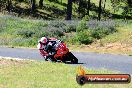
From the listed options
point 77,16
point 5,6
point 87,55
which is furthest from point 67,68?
point 77,16

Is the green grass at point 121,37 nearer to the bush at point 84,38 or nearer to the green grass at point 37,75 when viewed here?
the bush at point 84,38

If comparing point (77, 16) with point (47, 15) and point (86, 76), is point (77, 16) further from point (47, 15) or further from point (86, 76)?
point (86, 76)

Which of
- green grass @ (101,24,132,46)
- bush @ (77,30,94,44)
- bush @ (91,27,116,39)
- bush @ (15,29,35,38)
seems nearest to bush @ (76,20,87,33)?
bush @ (91,27,116,39)

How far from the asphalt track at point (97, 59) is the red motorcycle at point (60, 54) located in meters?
0.57

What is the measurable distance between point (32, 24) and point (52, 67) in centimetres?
2280

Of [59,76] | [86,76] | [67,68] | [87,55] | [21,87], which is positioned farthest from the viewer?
[87,55]

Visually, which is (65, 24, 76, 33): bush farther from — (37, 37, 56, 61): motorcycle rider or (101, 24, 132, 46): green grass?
(37, 37, 56, 61): motorcycle rider

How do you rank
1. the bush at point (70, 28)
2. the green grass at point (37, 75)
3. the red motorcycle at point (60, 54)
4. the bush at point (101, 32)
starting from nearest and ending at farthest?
the green grass at point (37, 75) → the red motorcycle at point (60, 54) → the bush at point (101, 32) → the bush at point (70, 28)

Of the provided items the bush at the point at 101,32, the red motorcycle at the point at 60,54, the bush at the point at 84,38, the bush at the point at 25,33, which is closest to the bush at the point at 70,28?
the bush at the point at 101,32

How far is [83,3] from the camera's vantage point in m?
78.7

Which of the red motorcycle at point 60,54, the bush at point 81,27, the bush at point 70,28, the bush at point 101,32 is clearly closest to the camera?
the red motorcycle at point 60,54

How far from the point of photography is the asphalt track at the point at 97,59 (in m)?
19.3

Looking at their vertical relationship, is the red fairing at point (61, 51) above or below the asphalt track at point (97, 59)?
above

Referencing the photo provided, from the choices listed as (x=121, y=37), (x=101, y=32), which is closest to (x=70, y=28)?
(x=101, y=32)
